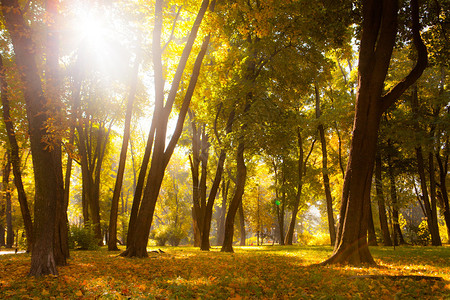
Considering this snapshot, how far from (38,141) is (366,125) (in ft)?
26.3

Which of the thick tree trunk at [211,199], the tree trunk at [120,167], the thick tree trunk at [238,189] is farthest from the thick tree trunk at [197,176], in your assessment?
the thick tree trunk at [238,189]

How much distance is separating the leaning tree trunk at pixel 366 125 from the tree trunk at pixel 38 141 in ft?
Result: 22.4

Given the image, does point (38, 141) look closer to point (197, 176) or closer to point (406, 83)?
point (406, 83)

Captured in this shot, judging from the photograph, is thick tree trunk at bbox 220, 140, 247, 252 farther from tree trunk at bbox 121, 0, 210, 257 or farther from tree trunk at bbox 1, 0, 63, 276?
tree trunk at bbox 1, 0, 63, 276

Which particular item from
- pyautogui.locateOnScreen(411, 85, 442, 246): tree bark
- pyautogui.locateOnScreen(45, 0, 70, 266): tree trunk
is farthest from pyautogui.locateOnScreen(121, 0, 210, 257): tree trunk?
pyautogui.locateOnScreen(411, 85, 442, 246): tree bark

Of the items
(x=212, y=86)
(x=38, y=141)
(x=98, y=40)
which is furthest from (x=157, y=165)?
(x=98, y=40)

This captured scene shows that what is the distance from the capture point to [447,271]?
290 inches

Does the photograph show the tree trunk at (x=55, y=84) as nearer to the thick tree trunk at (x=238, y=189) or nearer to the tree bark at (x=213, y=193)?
the thick tree trunk at (x=238, y=189)

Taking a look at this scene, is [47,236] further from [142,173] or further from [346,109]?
[346,109]

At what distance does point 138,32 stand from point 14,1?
9.53m

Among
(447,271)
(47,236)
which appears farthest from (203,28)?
(447,271)

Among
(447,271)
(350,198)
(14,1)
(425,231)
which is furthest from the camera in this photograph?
(425,231)

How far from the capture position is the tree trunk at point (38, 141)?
651cm

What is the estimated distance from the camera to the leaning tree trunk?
841 centimetres
